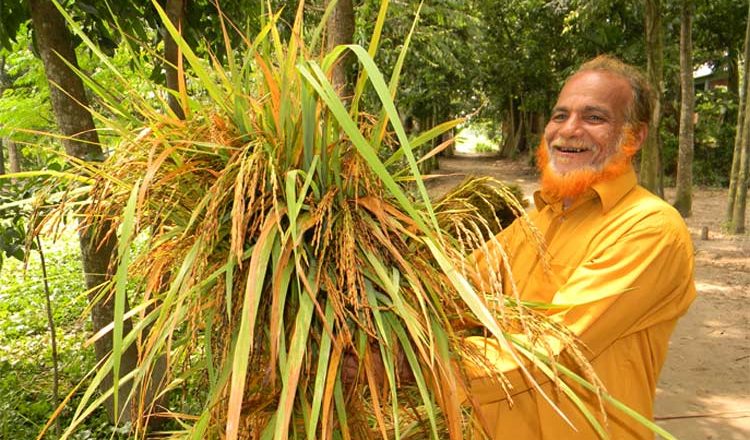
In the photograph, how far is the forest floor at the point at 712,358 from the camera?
393 cm

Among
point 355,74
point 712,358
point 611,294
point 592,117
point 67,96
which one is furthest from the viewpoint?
point 355,74

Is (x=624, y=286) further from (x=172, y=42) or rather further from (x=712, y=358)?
(x=712, y=358)

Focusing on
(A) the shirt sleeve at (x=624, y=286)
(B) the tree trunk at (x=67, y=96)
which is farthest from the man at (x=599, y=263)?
(B) the tree trunk at (x=67, y=96)

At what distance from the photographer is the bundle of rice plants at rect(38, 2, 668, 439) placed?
3.01 ft

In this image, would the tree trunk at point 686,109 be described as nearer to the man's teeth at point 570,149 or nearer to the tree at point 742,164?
the tree at point 742,164

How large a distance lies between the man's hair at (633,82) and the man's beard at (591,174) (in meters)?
0.07

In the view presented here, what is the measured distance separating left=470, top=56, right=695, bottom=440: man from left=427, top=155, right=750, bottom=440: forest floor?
0.40 m

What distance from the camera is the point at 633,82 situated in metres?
1.85

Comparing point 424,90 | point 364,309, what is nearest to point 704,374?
point 364,309

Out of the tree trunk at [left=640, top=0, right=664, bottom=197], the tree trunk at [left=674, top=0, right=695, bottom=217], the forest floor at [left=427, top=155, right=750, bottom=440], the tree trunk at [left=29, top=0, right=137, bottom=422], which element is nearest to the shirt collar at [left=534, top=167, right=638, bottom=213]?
the forest floor at [left=427, top=155, right=750, bottom=440]

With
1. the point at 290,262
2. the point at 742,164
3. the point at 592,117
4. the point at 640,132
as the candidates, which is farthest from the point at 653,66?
the point at 290,262

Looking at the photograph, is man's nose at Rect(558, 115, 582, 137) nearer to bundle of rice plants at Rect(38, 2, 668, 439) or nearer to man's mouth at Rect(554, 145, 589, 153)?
man's mouth at Rect(554, 145, 589, 153)

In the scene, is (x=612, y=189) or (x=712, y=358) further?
(x=712, y=358)

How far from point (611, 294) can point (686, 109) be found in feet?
32.6
